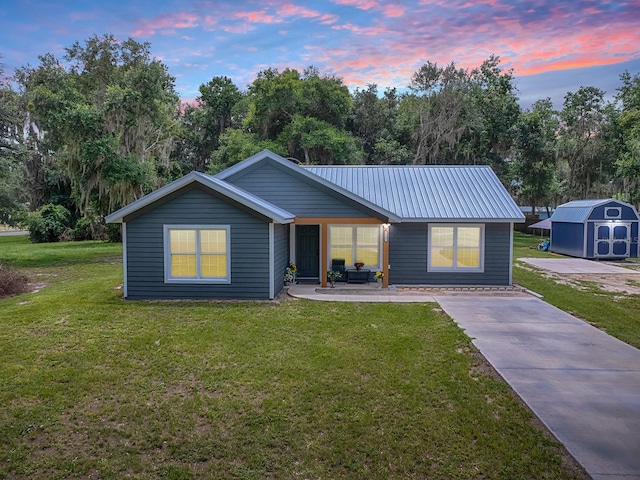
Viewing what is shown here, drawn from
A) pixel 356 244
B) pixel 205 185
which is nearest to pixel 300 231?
pixel 356 244

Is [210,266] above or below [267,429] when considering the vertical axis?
above

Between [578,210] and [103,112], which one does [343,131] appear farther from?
[103,112]

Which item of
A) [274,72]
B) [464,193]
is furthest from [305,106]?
[464,193]

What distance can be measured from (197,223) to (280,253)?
7.96ft

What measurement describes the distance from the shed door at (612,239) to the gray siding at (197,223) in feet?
56.4

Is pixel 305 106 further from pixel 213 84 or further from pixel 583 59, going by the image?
pixel 583 59

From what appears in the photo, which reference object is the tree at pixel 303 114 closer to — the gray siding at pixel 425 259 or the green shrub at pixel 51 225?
the green shrub at pixel 51 225

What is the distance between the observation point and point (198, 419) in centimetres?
451

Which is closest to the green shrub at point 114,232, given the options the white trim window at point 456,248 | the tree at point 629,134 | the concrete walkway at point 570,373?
the white trim window at point 456,248

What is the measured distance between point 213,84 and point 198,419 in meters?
38.7

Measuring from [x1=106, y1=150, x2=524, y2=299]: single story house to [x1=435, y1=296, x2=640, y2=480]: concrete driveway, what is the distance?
3.04 m

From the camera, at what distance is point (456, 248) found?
12297mm

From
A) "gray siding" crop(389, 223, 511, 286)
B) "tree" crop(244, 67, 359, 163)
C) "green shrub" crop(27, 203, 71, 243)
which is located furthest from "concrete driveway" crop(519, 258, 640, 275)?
"green shrub" crop(27, 203, 71, 243)

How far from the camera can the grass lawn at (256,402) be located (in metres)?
3.74
